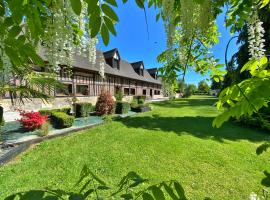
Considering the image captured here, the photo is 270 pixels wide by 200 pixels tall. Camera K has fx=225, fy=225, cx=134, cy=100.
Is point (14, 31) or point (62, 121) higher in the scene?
point (14, 31)

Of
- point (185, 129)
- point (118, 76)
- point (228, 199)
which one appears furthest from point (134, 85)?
point (228, 199)

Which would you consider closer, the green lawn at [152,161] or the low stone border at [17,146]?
the green lawn at [152,161]

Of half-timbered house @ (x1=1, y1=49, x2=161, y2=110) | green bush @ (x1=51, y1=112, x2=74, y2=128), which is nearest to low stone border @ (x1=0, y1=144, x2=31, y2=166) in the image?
half-timbered house @ (x1=1, y1=49, x2=161, y2=110)

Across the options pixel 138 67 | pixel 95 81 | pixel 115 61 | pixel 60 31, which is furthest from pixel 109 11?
pixel 138 67

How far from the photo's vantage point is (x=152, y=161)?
7719 mm

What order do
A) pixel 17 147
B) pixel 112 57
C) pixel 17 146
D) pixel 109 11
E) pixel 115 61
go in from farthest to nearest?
pixel 115 61 → pixel 112 57 → pixel 17 146 → pixel 17 147 → pixel 109 11

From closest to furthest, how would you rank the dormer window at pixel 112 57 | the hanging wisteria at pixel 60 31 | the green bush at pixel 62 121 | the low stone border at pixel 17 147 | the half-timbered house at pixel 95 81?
the hanging wisteria at pixel 60 31, the low stone border at pixel 17 147, the green bush at pixel 62 121, the half-timbered house at pixel 95 81, the dormer window at pixel 112 57

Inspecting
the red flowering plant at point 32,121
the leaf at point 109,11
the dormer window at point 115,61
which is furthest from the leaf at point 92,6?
the dormer window at point 115,61

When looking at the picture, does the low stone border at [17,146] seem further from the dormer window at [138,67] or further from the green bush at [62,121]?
the dormer window at [138,67]

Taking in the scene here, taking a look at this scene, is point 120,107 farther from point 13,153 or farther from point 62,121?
point 13,153

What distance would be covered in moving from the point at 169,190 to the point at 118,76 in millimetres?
27371

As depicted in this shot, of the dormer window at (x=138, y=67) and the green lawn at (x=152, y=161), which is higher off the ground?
the dormer window at (x=138, y=67)

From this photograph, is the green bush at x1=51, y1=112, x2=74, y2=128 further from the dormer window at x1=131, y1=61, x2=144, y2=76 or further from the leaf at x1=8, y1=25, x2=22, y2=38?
the dormer window at x1=131, y1=61, x2=144, y2=76

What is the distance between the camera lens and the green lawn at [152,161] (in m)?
6.08
